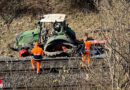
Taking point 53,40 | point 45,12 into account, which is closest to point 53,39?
point 53,40

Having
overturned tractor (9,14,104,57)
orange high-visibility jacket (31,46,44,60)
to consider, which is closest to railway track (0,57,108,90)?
overturned tractor (9,14,104,57)

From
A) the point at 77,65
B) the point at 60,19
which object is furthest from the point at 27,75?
the point at 60,19

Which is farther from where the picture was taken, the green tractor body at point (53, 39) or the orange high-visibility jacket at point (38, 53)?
the green tractor body at point (53, 39)

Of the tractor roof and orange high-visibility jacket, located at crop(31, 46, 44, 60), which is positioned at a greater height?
the tractor roof

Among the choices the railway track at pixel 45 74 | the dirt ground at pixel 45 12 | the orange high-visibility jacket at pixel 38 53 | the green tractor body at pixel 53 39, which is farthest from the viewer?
the dirt ground at pixel 45 12

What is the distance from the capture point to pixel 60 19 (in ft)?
44.4

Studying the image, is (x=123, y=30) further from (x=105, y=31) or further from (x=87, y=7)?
(x=87, y=7)

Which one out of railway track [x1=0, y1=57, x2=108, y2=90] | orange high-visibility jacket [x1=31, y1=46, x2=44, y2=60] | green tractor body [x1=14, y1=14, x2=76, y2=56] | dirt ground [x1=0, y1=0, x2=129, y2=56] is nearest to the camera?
railway track [x1=0, y1=57, x2=108, y2=90]

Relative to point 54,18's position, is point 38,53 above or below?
below

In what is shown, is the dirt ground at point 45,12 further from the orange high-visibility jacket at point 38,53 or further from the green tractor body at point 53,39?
the orange high-visibility jacket at point 38,53

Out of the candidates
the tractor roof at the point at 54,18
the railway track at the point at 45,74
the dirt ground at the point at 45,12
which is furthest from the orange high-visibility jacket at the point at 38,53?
the dirt ground at the point at 45,12

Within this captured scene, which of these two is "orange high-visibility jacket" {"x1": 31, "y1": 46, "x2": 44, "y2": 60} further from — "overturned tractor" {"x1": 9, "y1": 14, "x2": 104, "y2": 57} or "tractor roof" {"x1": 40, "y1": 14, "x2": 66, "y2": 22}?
"tractor roof" {"x1": 40, "y1": 14, "x2": 66, "y2": 22}

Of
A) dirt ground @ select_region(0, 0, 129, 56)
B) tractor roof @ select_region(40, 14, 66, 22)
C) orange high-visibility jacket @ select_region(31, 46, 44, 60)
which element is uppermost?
tractor roof @ select_region(40, 14, 66, 22)

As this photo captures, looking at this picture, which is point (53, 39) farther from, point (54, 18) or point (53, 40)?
point (54, 18)
